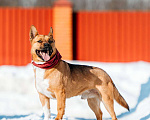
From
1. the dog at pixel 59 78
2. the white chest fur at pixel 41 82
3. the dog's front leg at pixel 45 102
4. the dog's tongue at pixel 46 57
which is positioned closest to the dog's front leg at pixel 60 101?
the dog at pixel 59 78

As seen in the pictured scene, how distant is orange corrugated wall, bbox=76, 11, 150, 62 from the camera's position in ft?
34.1

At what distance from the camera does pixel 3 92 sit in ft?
25.7

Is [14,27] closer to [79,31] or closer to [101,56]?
[79,31]

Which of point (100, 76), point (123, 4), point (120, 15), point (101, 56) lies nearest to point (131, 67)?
point (101, 56)

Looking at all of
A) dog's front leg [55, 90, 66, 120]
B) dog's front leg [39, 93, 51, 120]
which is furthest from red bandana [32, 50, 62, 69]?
dog's front leg [39, 93, 51, 120]

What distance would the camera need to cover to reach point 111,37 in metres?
10.4

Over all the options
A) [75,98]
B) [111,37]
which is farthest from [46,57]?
[111,37]

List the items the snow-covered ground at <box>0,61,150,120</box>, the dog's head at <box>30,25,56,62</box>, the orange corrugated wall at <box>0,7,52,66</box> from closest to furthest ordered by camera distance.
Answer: the dog's head at <box>30,25,56,62</box>
the snow-covered ground at <box>0,61,150,120</box>
the orange corrugated wall at <box>0,7,52,66</box>

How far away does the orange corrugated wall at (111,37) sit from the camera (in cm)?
1040

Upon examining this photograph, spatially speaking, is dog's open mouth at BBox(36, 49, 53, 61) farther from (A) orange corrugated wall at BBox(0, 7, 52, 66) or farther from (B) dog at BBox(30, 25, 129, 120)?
(A) orange corrugated wall at BBox(0, 7, 52, 66)

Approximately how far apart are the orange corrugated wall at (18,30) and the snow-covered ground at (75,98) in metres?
1.58

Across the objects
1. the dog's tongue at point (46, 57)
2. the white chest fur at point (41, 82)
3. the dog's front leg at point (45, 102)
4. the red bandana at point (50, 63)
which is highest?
the dog's tongue at point (46, 57)

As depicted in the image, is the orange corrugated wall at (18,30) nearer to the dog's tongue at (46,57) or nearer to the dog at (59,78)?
the dog at (59,78)

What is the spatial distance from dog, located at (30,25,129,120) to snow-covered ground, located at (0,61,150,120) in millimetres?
1179
